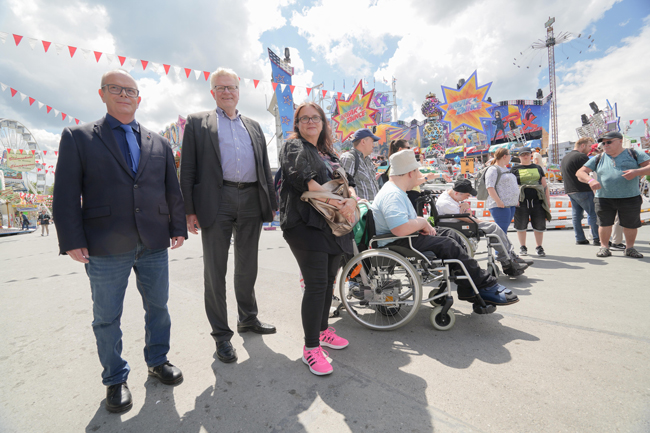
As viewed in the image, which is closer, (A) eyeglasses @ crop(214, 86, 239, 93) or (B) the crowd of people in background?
(B) the crowd of people in background

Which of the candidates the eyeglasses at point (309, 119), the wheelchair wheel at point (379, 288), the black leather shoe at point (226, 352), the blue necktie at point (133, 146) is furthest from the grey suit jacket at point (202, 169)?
the wheelchair wheel at point (379, 288)

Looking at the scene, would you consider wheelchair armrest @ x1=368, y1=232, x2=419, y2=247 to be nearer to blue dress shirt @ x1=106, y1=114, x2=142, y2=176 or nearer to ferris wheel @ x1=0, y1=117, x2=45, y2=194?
blue dress shirt @ x1=106, y1=114, x2=142, y2=176

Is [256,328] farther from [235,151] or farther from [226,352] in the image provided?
[235,151]

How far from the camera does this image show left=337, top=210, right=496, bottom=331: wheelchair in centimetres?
240

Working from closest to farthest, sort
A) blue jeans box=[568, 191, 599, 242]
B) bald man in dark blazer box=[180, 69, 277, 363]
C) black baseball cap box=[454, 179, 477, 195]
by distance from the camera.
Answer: bald man in dark blazer box=[180, 69, 277, 363], black baseball cap box=[454, 179, 477, 195], blue jeans box=[568, 191, 599, 242]

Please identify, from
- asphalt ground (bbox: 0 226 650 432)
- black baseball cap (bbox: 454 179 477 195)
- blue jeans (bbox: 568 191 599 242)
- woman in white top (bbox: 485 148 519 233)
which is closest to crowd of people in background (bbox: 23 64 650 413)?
asphalt ground (bbox: 0 226 650 432)

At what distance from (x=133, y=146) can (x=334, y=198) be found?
127 centimetres

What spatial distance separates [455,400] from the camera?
1589mm

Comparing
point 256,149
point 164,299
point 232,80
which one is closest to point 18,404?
point 164,299

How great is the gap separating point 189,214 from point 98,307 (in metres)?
0.77

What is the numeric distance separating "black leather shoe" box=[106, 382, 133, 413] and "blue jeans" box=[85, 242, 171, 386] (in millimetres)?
36

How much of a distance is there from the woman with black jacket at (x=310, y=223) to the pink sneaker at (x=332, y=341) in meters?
0.24

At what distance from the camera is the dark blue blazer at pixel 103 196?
1.55 m

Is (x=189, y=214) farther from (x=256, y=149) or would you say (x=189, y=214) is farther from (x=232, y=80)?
(x=232, y=80)
